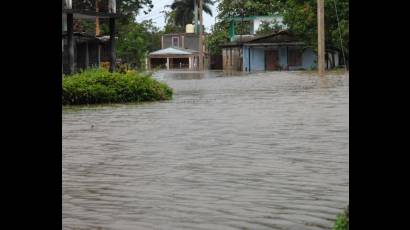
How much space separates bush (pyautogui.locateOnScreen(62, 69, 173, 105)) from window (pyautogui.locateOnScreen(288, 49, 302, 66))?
42.7m

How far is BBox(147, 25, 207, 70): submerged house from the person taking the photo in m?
91.0

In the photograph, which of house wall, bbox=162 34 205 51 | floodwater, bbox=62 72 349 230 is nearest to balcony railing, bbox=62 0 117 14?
floodwater, bbox=62 72 349 230

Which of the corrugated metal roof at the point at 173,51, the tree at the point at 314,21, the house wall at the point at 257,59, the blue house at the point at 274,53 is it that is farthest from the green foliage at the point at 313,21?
the corrugated metal roof at the point at 173,51

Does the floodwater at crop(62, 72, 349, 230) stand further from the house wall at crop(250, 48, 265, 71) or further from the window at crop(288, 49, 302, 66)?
the house wall at crop(250, 48, 265, 71)

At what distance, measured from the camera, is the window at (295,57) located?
64188 millimetres

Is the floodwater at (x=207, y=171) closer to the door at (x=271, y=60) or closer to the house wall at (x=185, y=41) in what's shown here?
the door at (x=271, y=60)

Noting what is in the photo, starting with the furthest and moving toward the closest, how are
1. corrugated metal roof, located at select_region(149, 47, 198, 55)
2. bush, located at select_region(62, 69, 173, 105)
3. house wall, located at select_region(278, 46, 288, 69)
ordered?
corrugated metal roof, located at select_region(149, 47, 198, 55) → house wall, located at select_region(278, 46, 288, 69) → bush, located at select_region(62, 69, 173, 105)

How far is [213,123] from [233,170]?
601 cm

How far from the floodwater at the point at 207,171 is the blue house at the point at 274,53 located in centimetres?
4848

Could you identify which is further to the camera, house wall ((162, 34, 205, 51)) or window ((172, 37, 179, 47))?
window ((172, 37, 179, 47))

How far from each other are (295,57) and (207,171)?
190 ft
